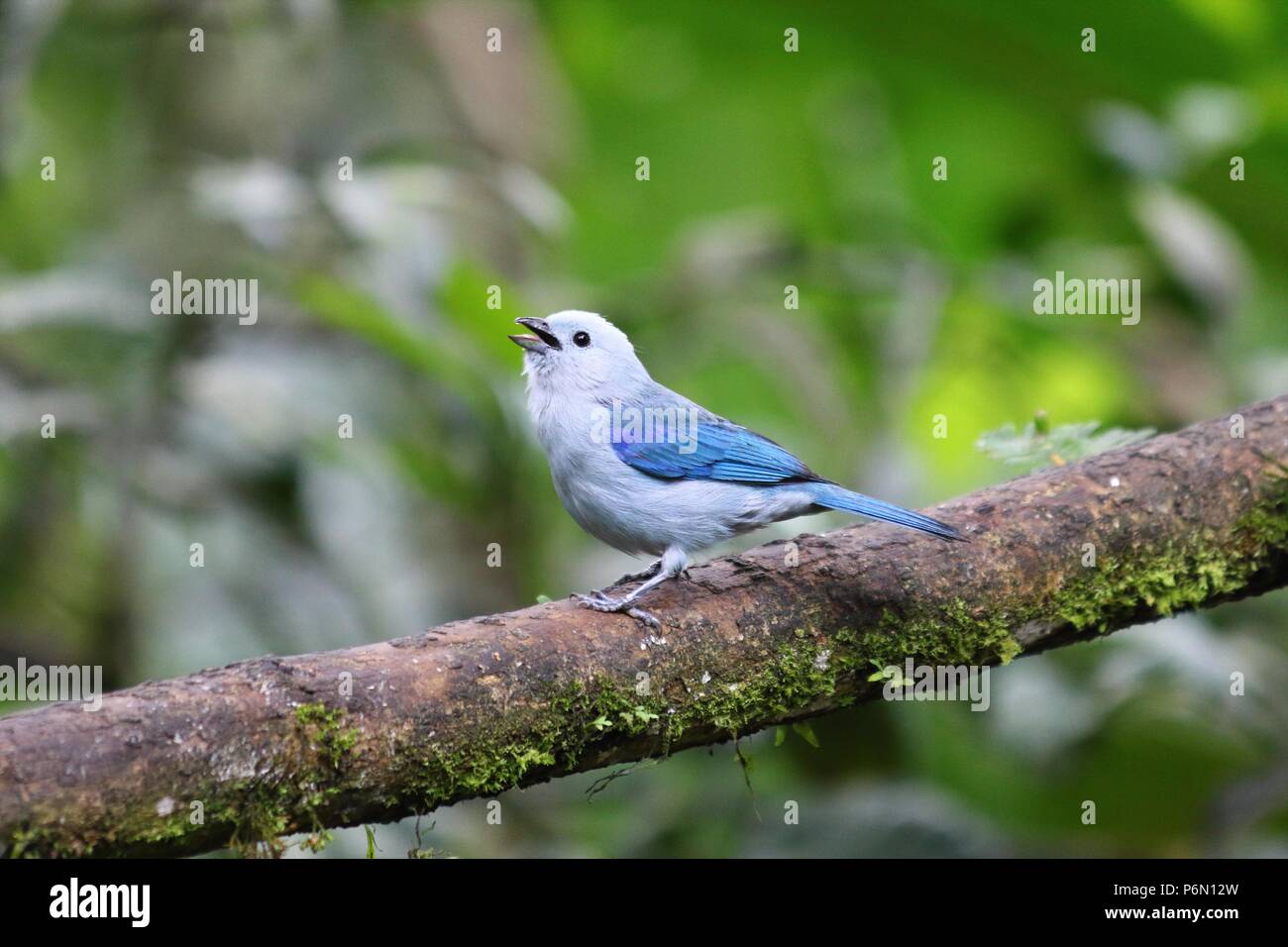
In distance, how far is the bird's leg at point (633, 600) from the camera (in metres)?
3.14

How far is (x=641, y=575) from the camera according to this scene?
3.87m

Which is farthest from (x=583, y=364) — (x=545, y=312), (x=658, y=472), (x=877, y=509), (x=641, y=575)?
(x=545, y=312)

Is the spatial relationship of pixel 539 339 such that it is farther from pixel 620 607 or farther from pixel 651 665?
pixel 651 665

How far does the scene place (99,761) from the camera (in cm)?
234

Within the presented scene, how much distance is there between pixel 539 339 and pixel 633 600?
137cm

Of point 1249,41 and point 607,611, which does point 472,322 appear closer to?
point 607,611

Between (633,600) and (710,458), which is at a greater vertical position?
(710,458)

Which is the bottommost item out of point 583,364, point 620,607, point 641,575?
point 620,607

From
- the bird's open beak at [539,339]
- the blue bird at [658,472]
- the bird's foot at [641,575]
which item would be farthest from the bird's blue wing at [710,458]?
the bird's open beak at [539,339]

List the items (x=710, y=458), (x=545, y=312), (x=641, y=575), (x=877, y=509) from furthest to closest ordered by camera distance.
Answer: (x=545, y=312)
(x=710, y=458)
(x=641, y=575)
(x=877, y=509)

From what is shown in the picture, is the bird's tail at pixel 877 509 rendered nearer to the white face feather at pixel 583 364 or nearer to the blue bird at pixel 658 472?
the blue bird at pixel 658 472

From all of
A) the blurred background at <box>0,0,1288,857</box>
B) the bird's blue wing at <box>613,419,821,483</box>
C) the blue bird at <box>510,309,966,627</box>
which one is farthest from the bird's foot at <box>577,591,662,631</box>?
the bird's blue wing at <box>613,419,821,483</box>

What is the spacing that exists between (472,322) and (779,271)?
1616mm

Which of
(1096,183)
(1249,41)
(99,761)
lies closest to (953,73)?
(1096,183)
